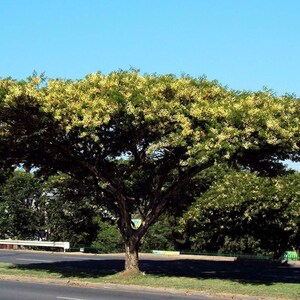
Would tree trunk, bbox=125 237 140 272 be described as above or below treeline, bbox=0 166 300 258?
below

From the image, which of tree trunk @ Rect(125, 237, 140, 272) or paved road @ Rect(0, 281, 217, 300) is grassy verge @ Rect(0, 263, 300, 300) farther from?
paved road @ Rect(0, 281, 217, 300)

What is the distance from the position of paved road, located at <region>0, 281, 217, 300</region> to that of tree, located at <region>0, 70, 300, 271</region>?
3422 mm

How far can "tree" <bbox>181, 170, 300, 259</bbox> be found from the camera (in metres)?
27.1

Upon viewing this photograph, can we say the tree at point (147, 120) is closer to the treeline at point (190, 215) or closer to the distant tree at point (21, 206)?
the treeline at point (190, 215)

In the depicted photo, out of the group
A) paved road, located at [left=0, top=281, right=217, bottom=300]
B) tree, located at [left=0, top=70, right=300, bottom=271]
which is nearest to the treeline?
tree, located at [left=0, top=70, right=300, bottom=271]

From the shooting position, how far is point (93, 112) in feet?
51.7

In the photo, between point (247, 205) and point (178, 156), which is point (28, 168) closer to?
point (178, 156)

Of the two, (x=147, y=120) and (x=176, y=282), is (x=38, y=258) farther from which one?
(x=147, y=120)

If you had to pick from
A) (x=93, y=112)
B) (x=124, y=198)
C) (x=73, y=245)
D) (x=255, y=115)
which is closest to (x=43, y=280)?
(x=124, y=198)

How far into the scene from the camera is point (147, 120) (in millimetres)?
15789

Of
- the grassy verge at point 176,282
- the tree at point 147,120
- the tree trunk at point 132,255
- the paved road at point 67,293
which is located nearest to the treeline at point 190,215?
the tree trunk at point 132,255

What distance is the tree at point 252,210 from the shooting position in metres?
27.1

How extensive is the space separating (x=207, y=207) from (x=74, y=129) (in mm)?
13978

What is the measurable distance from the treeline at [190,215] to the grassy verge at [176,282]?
3.81 metres
